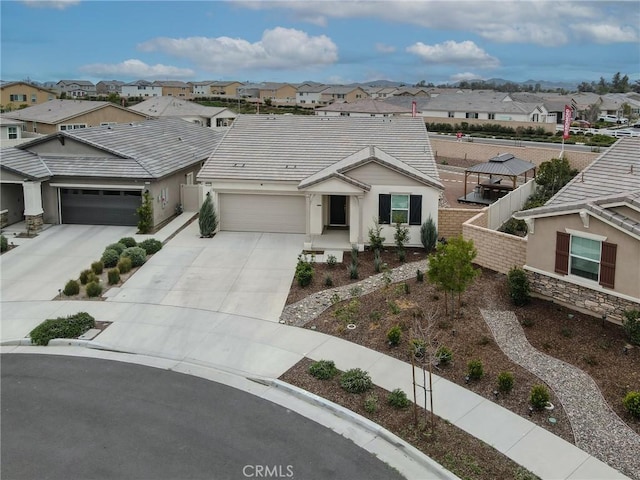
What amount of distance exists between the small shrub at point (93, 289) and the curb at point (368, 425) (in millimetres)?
7580

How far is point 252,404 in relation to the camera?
12711 millimetres

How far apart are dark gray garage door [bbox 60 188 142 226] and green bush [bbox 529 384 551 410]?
793 inches

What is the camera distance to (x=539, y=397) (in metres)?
12.1

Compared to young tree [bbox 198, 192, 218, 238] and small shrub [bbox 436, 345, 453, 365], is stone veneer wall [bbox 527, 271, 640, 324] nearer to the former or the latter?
small shrub [bbox 436, 345, 453, 365]

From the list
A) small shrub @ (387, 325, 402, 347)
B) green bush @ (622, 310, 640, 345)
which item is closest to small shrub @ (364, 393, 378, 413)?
small shrub @ (387, 325, 402, 347)

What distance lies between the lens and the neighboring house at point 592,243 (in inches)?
599

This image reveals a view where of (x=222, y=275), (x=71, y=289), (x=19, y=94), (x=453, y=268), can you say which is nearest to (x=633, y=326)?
(x=453, y=268)

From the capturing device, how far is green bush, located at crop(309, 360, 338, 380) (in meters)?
13.7

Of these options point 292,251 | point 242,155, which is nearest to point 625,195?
point 292,251

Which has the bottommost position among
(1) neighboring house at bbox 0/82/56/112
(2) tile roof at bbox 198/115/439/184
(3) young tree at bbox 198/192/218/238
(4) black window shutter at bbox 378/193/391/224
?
(3) young tree at bbox 198/192/218/238

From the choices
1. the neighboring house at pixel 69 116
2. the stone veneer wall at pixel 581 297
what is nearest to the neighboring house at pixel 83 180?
the stone veneer wall at pixel 581 297

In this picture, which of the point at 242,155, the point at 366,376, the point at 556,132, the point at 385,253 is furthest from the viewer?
the point at 556,132

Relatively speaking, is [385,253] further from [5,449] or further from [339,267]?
[5,449]

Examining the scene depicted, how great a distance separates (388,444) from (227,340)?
6028 mm
